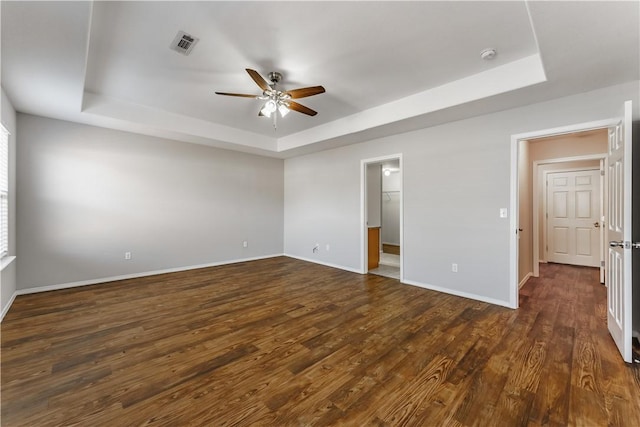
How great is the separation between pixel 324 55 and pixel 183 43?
50.7 inches

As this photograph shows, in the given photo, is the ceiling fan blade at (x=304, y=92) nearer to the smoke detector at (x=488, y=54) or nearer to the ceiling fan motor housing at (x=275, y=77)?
the ceiling fan motor housing at (x=275, y=77)

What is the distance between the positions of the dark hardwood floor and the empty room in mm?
20

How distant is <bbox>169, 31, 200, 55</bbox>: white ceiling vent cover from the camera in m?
2.34

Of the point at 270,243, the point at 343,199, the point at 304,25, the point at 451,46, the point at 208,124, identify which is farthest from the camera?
the point at 270,243

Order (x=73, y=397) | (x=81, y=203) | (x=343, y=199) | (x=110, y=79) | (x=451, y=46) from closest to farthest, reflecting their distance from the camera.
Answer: (x=73, y=397), (x=451, y=46), (x=110, y=79), (x=81, y=203), (x=343, y=199)

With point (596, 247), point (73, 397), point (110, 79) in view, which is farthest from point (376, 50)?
point (596, 247)

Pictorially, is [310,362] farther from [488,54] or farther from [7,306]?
[7,306]

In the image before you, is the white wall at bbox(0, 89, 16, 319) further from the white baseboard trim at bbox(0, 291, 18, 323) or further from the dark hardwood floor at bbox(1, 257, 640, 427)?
the dark hardwood floor at bbox(1, 257, 640, 427)

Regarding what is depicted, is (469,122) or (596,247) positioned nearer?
(469,122)

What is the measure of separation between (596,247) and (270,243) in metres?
6.75

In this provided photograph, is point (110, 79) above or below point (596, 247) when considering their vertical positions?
above

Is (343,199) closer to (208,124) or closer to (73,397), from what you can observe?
(208,124)

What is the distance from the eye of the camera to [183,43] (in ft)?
7.98

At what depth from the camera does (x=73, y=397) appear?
1.73m
